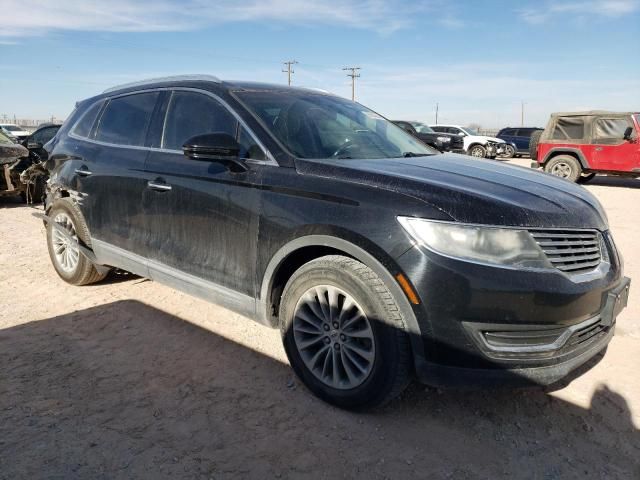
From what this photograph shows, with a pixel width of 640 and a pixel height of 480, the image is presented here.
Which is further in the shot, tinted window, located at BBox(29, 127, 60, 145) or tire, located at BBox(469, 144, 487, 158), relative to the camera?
tire, located at BBox(469, 144, 487, 158)

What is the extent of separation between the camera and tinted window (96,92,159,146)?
3.86m

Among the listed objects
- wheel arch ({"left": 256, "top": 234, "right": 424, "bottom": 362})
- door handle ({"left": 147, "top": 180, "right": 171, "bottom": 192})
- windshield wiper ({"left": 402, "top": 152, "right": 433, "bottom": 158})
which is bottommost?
wheel arch ({"left": 256, "top": 234, "right": 424, "bottom": 362})

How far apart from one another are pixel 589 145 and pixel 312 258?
1342 centimetres

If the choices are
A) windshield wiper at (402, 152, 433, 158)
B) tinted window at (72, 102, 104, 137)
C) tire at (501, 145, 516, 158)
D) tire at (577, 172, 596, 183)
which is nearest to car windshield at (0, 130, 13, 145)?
tinted window at (72, 102, 104, 137)

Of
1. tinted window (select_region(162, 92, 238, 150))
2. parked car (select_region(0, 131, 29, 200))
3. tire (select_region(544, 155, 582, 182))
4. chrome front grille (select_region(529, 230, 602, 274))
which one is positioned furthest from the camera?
tire (select_region(544, 155, 582, 182))

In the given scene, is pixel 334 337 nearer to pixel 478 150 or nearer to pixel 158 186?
pixel 158 186

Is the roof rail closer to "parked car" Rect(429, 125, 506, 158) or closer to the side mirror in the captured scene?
the side mirror

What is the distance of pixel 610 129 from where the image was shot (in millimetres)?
13469

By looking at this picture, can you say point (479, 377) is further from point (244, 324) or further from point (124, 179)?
point (124, 179)

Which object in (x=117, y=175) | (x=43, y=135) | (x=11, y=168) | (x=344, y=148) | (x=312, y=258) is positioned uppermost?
(x=43, y=135)

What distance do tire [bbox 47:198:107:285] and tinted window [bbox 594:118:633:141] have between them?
13556 millimetres

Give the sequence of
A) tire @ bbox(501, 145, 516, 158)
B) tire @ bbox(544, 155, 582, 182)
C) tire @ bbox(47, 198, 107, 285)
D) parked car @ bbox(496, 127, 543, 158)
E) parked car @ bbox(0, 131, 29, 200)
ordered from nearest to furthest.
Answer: tire @ bbox(47, 198, 107, 285)
parked car @ bbox(0, 131, 29, 200)
tire @ bbox(544, 155, 582, 182)
tire @ bbox(501, 145, 516, 158)
parked car @ bbox(496, 127, 543, 158)

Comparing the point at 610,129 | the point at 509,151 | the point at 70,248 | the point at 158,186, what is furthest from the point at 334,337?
the point at 509,151

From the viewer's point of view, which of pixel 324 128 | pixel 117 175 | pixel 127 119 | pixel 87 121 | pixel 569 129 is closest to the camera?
pixel 324 128
